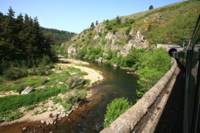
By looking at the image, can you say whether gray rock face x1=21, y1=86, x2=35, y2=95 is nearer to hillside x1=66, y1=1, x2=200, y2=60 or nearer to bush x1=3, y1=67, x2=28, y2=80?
bush x1=3, y1=67, x2=28, y2=80

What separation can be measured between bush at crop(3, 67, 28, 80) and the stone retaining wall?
49.5m

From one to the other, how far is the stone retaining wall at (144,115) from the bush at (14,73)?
49.5m

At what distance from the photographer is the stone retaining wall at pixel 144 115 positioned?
4.97 m

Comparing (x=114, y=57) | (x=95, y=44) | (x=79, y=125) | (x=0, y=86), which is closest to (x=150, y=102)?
(x=79, y=125)

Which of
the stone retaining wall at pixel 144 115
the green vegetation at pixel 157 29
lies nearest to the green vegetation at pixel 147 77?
the stone retaining wall at pixel 144 115

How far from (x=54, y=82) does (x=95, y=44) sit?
7724 centimetres

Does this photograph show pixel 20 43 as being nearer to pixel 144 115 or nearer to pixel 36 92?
pixel 36 92

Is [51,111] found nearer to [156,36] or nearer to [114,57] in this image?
[114,57]

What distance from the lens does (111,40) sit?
111 meters

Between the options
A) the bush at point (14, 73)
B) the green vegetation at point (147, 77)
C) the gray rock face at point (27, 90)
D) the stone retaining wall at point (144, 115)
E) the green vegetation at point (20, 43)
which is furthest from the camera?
the green vegetation at point (20, 43)

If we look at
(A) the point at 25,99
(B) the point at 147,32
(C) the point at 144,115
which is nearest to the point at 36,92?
(A) the point at 25,99

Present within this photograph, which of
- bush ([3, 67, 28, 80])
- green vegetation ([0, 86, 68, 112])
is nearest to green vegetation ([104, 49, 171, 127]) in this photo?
green vegetation ([0, 86, 68, 112])

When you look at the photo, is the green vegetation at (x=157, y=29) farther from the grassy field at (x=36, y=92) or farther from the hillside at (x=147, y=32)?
the grassy field at (x=36, y=92)

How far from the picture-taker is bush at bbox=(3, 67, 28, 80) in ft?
171
